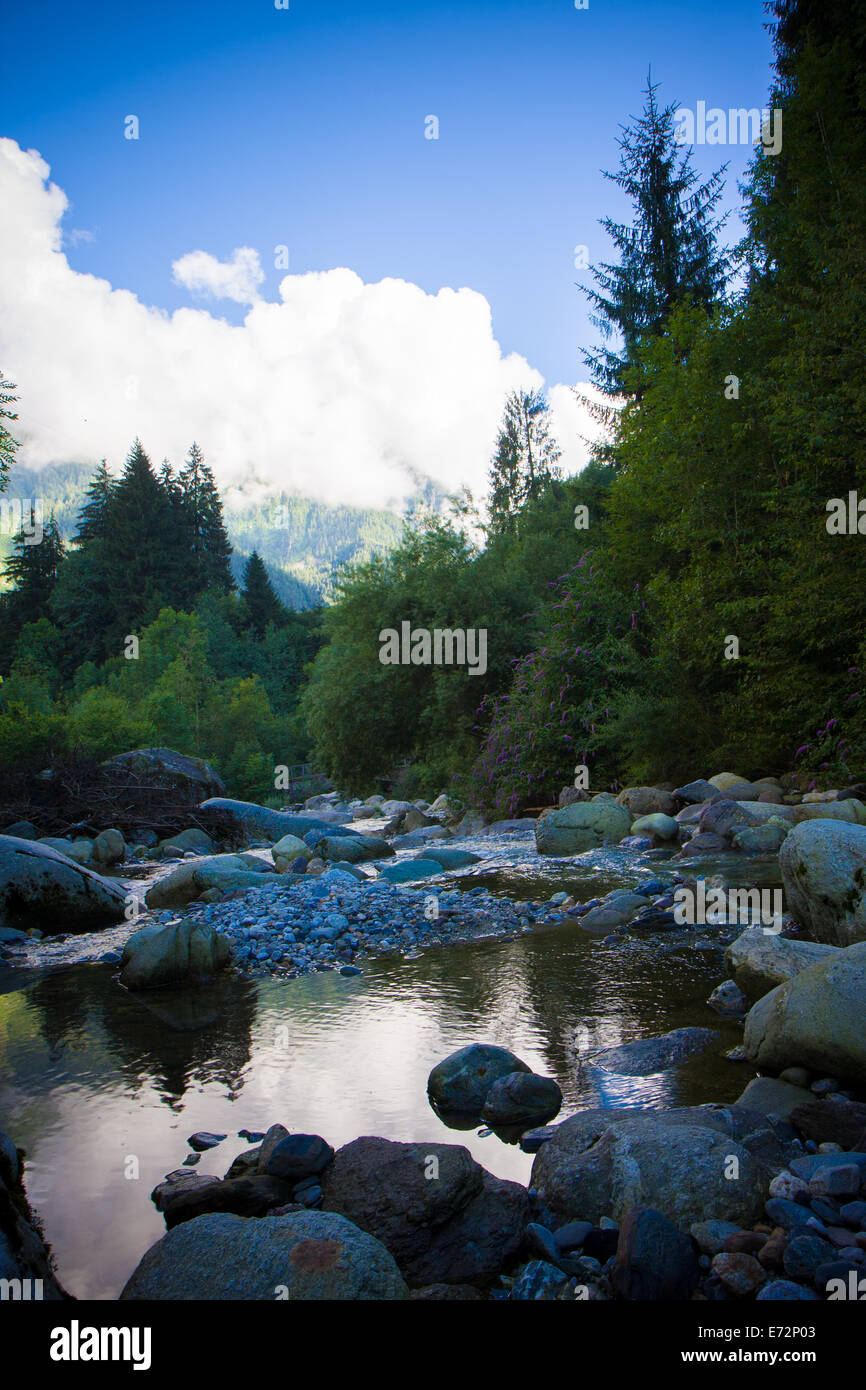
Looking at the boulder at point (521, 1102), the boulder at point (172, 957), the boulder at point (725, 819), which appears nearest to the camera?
the boulder at point (521, 1102)

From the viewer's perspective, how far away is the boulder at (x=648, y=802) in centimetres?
1370

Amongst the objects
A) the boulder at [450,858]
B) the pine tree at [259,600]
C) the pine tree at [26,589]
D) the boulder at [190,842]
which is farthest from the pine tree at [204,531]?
the boulder at [450,858]

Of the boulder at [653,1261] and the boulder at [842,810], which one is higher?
the boulder at [842,810]

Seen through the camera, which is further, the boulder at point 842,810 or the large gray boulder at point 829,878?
the boulder at point 842,810

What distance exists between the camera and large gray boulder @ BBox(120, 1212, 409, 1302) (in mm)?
2436

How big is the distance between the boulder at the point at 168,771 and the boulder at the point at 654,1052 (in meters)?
16.1

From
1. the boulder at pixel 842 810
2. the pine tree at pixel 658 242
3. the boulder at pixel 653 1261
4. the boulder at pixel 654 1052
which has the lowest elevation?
the boulder at pixel 654 1052

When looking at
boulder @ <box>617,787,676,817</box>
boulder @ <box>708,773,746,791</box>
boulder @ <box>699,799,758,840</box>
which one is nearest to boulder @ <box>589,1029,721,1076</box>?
boulder @ <box>699,799,758,840</box>

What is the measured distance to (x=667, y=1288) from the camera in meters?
2.52

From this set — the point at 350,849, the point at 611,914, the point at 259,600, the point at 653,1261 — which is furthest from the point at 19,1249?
the point at 259,600

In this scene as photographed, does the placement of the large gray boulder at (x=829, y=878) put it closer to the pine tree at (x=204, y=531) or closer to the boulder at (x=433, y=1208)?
the boulder at (x=433, y=1208)

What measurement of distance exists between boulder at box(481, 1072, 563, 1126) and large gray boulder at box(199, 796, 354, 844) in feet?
44.0

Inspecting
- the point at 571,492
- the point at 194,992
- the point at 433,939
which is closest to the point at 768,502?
the point at 433,939

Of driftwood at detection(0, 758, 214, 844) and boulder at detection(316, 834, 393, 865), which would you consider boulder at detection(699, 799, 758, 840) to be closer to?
boulder at detection(316, 834, 393, 865)
